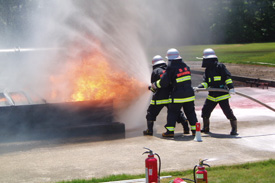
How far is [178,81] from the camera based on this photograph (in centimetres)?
790

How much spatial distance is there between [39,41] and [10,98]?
403 centimetres

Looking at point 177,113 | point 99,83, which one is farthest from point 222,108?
point 99,83

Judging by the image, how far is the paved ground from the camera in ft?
19.0

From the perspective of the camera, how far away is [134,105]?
32.4ft

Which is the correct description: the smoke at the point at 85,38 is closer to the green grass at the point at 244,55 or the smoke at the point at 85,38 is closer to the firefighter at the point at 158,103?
the firefighter at the point at 158,103

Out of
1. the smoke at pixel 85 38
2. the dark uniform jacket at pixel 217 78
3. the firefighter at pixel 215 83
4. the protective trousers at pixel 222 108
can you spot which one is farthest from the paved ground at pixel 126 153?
the smoke at pixel 85 38

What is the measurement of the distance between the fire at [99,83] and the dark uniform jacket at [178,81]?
57.1 inches

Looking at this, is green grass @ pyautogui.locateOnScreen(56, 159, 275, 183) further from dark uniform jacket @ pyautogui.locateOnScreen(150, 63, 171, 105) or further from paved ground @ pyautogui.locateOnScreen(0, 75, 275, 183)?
dark uniform jacket @ pyautogui.locateOnScreen(150, 63, 171, 105)

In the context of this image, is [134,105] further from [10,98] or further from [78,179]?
[78,179]

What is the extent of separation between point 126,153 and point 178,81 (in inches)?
79.3

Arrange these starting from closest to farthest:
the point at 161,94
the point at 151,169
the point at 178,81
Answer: the point at 151,169, the point at 178,81, the point at 161,94

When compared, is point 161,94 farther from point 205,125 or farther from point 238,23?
point 238,23

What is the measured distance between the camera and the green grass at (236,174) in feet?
16.5

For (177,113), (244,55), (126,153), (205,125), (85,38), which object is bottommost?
(126,153)
